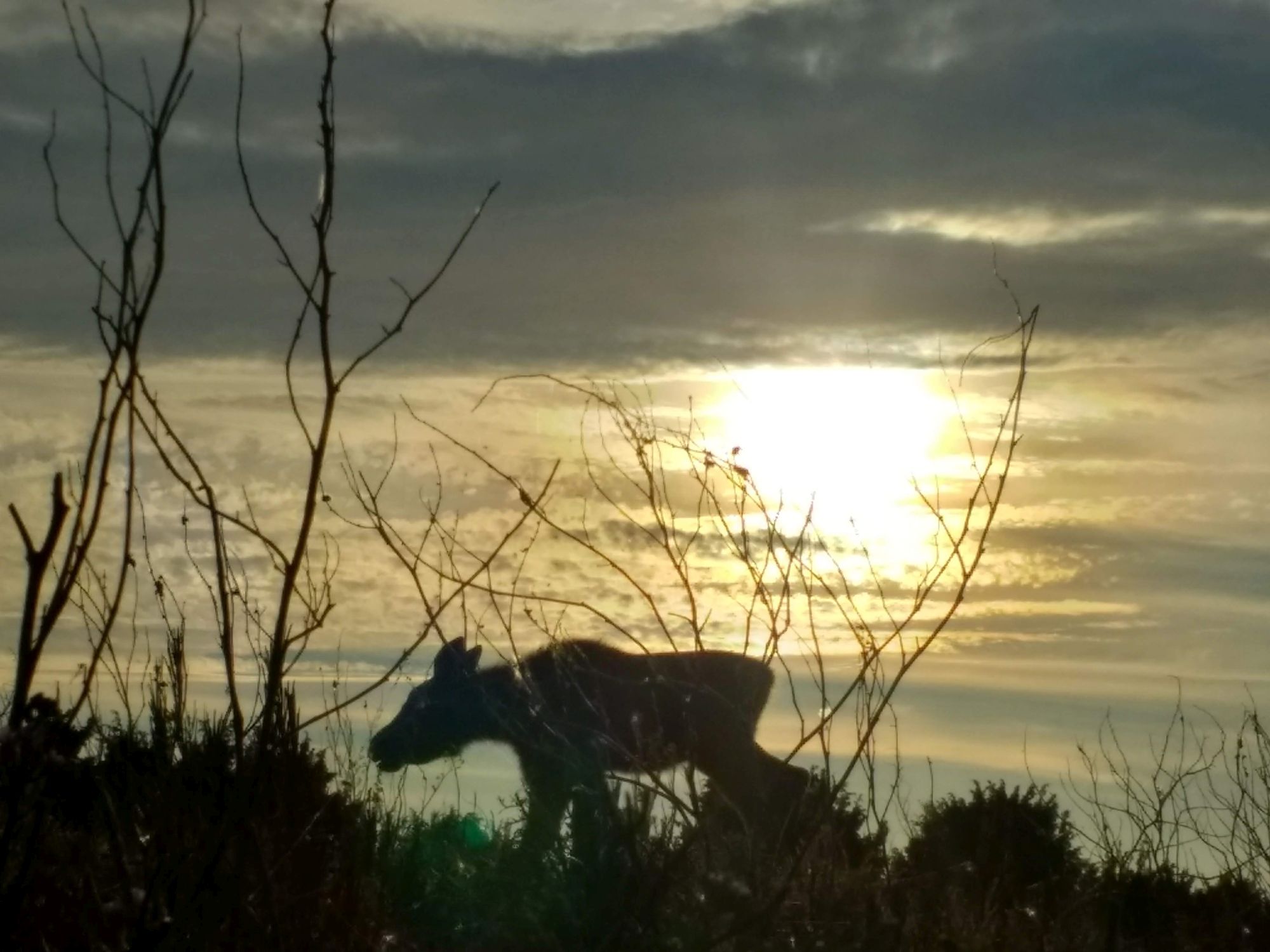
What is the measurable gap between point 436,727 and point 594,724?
5.96 feet

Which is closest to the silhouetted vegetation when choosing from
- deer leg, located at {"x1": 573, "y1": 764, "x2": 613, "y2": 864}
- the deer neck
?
deer leg, located at {"x1": 573, "y1": 764, "x2": 613, "y2": 864}

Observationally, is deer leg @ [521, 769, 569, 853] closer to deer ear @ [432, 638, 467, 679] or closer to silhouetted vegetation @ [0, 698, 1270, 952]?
silhouetted vegetation @ [0, 698, 1270, 952]

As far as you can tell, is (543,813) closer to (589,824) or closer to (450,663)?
(589,824)

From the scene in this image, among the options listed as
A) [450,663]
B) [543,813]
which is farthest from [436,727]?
[543,813]

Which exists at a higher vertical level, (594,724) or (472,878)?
(594,724)

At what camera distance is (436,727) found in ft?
33.9

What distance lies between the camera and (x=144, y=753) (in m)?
8.26

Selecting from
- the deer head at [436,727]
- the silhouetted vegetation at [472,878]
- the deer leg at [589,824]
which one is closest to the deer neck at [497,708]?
the deer head at [436,727]

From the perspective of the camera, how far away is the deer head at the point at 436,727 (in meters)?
10.2

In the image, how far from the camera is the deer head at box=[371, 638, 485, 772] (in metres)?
10.2

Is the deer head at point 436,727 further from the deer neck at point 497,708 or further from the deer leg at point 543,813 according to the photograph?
the deer leg at point 543,813

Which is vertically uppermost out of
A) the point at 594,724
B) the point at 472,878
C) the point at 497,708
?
the point at 497,708

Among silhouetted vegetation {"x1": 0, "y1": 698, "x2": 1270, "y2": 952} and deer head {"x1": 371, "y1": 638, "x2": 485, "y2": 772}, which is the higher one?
deer head {"x1": 371, "y1": 638, "x2": 485, "y2": 772}

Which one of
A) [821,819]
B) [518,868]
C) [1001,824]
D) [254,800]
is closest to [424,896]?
[518,868]
